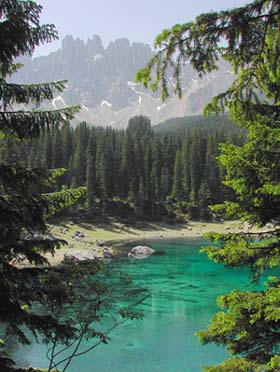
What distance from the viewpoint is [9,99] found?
7.80 meters

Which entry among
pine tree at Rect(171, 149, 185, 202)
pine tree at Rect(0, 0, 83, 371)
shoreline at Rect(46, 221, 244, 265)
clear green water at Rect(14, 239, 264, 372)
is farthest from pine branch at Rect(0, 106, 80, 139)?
pine tree at Rect(171, 149, 185, 202)

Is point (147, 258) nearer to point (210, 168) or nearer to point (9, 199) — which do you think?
point (9, 199)

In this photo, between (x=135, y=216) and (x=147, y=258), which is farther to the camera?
(x=135, y=216)

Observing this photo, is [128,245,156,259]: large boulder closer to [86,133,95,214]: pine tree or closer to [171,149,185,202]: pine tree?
[86,133,95,214]: pine tree

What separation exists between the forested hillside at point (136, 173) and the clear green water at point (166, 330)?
3988cm

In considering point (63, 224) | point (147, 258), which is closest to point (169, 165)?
point (63, 224)

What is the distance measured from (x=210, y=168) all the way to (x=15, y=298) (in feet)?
281

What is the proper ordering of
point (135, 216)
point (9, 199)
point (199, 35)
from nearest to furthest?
1. point (199, 35)
2. point (9, 199)
3. point (135, 216)

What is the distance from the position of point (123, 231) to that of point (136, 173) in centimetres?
2049

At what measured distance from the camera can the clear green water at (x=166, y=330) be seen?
1852 cm

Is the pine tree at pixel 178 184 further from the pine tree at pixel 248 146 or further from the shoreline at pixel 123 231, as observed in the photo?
the pine tree at pixel 248 146

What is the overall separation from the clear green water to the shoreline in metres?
18.1

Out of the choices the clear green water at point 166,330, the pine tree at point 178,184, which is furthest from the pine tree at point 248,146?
the pine tree at point 178,184

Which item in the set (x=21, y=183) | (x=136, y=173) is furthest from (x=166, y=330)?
(x=136, y=173)
